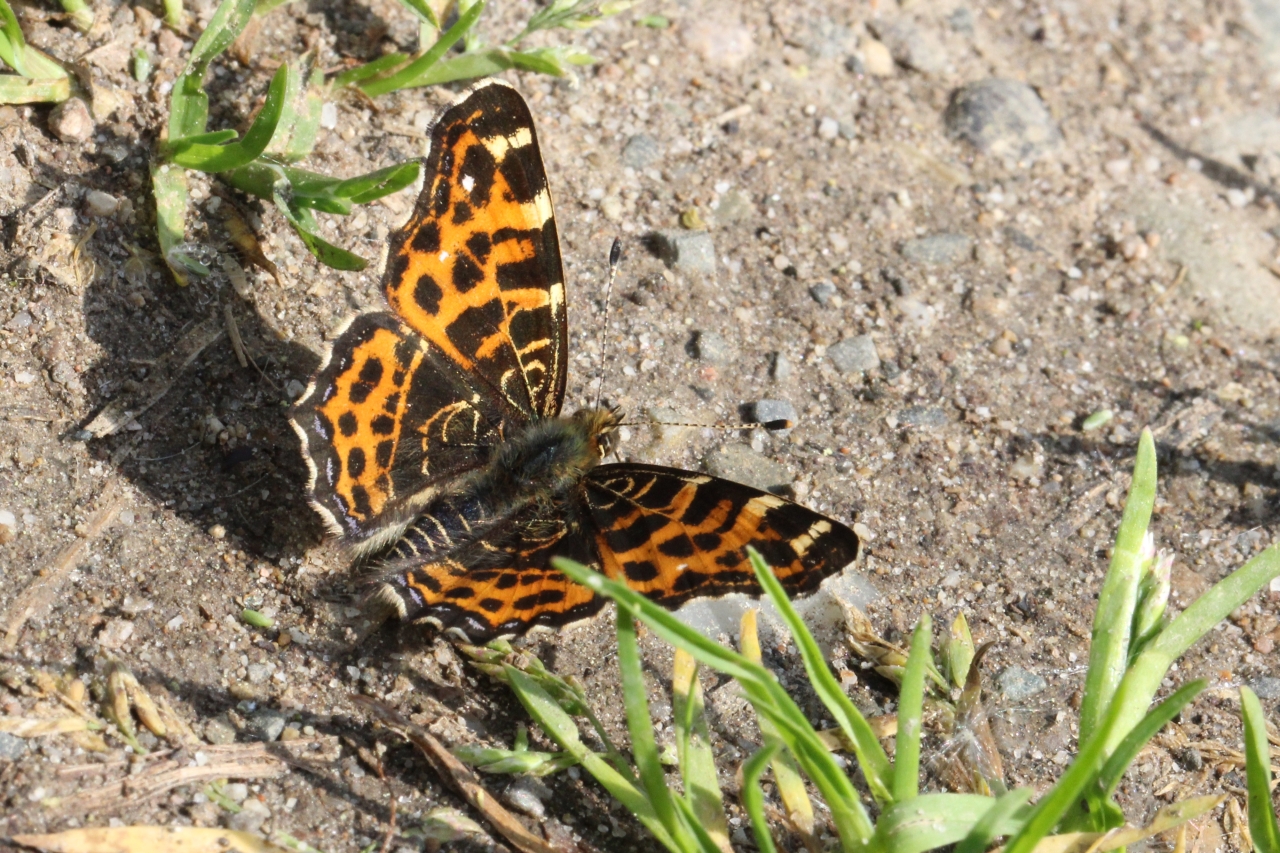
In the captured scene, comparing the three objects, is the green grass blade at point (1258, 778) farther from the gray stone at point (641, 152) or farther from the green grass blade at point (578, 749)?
the gray stone at point (641, 152)

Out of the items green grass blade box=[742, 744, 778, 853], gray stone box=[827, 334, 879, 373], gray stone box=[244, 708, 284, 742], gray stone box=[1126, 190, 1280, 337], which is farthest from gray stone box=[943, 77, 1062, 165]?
gray stone box=[244, 708, 284, 742]

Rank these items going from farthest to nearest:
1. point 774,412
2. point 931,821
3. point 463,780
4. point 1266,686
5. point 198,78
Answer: point 774,412 < point 198,78 < point 1266,686 < point 463,780 < point 931,821

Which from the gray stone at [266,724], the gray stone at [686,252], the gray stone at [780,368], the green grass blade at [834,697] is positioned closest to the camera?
the green grass blade at [834,697]

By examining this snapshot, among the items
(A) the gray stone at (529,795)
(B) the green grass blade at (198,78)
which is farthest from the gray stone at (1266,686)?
(B) the green grass blade at (198,78)

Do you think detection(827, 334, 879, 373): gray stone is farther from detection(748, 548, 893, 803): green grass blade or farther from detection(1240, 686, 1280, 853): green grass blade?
detection(1240, 686, 1280, 853): green grass blade

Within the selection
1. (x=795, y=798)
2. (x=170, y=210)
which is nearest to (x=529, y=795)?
(x=795, y=798)

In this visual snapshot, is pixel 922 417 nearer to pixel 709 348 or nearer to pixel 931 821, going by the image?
pixel 709 348

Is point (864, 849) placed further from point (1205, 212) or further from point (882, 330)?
point (1205, 212)
